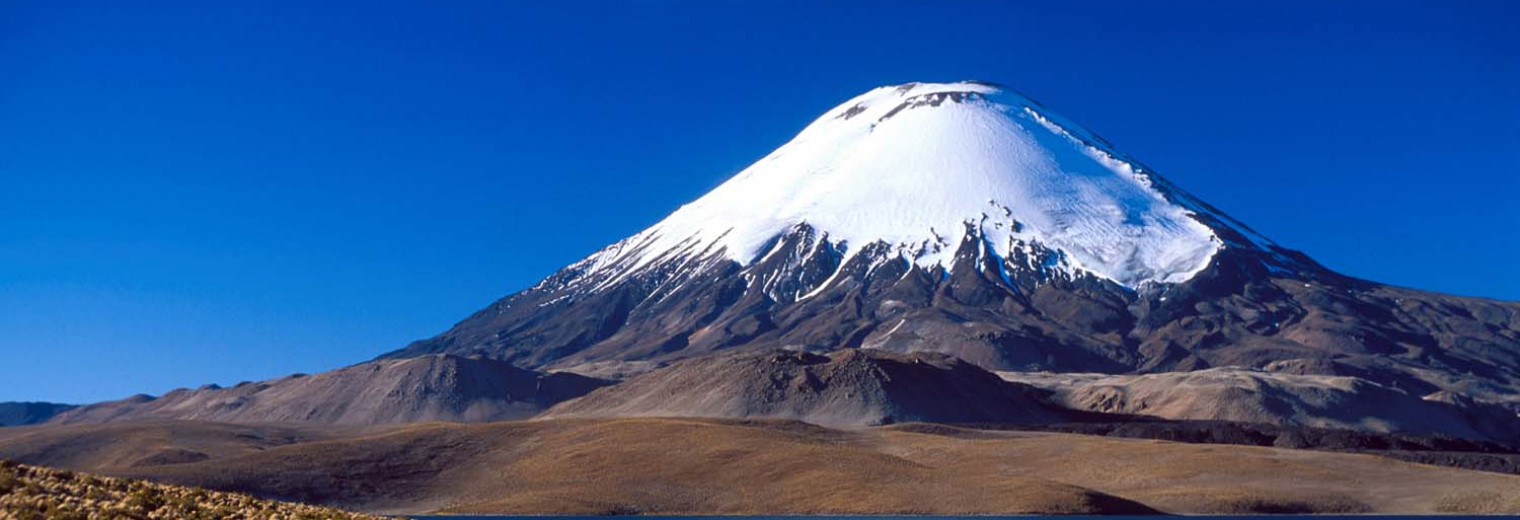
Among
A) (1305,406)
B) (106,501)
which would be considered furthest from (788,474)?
(1305,406)

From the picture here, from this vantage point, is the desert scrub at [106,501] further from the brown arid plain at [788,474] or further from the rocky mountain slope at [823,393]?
the rocky mountain slope at [823,393]

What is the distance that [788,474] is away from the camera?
104375mm

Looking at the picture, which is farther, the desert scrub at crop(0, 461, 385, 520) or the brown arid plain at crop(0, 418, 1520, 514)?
the brown arid plain at crop(0, 418, 1520, 514)

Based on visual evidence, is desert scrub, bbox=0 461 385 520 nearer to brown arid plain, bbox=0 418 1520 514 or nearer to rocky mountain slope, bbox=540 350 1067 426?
brown arid plain, bbox=0 418 1520 514

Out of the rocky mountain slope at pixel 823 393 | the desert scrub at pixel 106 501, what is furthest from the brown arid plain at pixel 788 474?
the desert scrub at pixel 106 501

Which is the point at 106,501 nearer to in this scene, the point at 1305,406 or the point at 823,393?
the point at 823,393

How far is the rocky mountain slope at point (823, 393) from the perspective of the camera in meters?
162

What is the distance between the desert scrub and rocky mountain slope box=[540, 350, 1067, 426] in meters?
130

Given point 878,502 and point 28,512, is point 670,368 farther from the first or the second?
point 28,512

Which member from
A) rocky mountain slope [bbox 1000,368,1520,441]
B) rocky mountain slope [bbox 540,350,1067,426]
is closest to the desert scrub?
rocky mountain slope [bbox 540,350,1067,426]

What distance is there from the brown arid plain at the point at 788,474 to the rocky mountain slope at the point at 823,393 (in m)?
26.2

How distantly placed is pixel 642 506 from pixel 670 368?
92033mm

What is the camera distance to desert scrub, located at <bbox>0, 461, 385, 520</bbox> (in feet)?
78.3

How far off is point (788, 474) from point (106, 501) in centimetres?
8084
